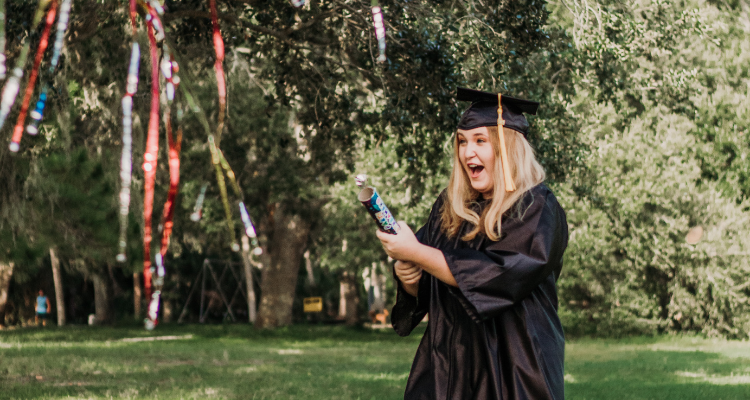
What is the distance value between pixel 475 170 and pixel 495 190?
16cm

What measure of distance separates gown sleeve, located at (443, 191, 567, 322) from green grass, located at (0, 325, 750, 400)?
5388 mm

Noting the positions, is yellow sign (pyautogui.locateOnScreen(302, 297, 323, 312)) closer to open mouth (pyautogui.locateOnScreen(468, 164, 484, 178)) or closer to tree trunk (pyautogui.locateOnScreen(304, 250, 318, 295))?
tree trunk (pyautogui.locateOnScreen(304, 250, 318, 295))

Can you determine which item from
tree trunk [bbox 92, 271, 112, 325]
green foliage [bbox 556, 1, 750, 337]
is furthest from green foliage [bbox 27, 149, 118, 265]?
tree trunk [bbox 92, 271, 112, 325]

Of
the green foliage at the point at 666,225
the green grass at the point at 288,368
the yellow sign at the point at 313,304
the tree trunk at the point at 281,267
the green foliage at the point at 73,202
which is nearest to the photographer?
the green grass at the point at 288,368

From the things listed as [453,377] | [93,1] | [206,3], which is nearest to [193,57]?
[206,3]

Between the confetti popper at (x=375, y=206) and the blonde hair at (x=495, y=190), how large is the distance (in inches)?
13.6

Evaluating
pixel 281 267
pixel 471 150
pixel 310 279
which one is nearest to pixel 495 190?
pixel 471 150

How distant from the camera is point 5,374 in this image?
29.5 ft

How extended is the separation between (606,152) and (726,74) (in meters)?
4.47

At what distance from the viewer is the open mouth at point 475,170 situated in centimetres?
293

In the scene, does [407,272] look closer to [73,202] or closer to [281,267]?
[73,202]

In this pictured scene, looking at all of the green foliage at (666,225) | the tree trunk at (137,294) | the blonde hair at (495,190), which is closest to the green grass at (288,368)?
the green foliage at (666,225)

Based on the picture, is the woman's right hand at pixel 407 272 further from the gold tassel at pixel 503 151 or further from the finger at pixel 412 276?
the gold tassel at pixel 503 151

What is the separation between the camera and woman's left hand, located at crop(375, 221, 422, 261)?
2.60 metres
